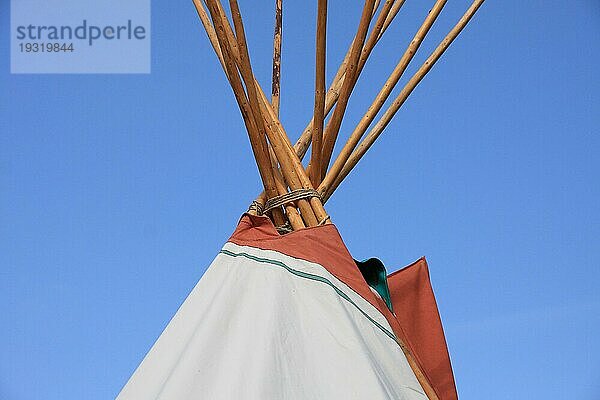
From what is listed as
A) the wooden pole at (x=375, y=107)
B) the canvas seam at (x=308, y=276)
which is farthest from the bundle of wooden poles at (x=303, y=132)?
the canvas seam at (x=308, y=276)

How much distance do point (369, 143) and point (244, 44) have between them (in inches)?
11.9

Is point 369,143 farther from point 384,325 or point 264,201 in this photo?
point 384,325

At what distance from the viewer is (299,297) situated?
41.3 inches

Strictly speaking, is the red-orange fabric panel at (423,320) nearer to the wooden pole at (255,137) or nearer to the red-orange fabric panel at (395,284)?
the red-orange fabric panel at (395,284)

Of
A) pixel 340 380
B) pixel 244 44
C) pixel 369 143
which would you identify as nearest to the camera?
pixel 340 380

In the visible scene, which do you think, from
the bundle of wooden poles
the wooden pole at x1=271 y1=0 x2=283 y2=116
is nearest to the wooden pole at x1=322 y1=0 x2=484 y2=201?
the bundle of wooden poles

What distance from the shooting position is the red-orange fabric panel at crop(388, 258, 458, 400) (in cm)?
131

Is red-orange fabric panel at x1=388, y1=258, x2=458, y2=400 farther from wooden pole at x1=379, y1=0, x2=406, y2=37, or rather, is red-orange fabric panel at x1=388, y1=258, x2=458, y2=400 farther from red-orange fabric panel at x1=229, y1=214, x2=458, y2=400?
wooden pole at x1=379, y1=0, x2=406, y2=37

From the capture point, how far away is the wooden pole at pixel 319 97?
125 cm

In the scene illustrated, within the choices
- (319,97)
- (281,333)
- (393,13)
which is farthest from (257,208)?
(393,13)

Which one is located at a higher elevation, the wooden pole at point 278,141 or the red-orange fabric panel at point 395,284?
the wooden pole at point 278,141

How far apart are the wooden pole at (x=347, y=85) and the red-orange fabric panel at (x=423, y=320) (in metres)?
0.26

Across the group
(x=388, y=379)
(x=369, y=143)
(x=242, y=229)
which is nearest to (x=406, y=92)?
(x=369, y=143)

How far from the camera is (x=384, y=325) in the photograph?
1121 mm
